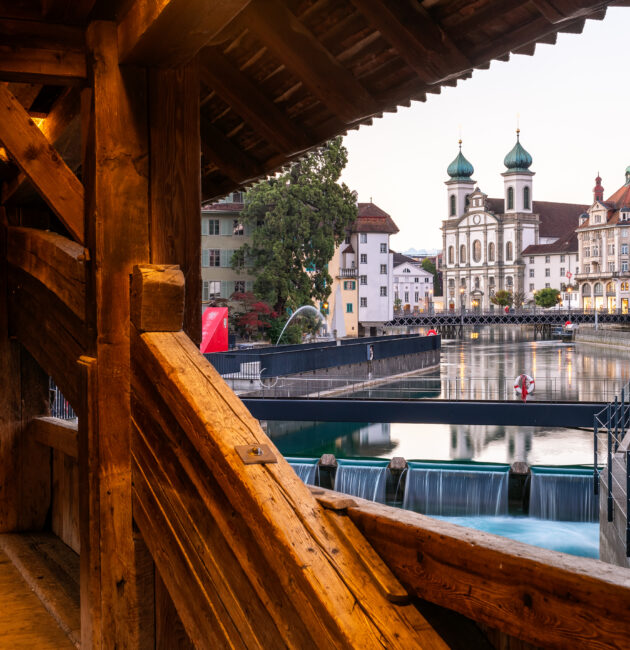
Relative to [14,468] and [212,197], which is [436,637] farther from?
[212,197]

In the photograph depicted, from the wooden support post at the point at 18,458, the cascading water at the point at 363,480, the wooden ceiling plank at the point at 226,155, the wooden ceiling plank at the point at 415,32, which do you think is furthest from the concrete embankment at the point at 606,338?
the wooden ceiling plank at the point at 415,32

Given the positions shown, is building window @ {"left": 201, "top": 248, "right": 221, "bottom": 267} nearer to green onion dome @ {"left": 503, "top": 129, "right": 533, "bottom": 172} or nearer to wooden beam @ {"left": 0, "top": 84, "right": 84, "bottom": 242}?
wooden beam @ {"left": 0, "top": 84, "right": 84, "bottom": 242}

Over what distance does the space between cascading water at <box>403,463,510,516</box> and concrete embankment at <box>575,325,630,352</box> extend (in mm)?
46109

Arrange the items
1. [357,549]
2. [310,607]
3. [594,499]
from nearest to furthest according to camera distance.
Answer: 1. [310,607]
2. [357,549]
3. [594,499]

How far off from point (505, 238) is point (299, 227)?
95.2m

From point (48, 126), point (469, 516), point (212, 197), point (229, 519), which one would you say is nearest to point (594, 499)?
point (469, 516)

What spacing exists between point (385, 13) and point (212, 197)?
2886 mm

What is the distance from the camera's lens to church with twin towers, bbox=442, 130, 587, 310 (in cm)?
12950

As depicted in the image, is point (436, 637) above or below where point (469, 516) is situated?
above

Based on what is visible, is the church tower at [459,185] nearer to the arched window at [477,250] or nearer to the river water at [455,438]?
the arched window at [477,250]

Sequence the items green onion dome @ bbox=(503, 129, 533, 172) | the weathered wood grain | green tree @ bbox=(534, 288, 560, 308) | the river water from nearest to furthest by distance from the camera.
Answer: the weathered wood grain → the river water → green tree @ bbox=(534, 288, 560, 308) → green onion dome @ bbox=(503, 129, 533, 172)

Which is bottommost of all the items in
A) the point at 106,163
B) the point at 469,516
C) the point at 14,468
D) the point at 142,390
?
the point at 469,516

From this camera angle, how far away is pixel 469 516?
776 inches

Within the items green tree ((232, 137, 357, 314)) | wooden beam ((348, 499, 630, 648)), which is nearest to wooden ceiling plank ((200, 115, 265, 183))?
wooden beam ((348, 499, 630, 648))
